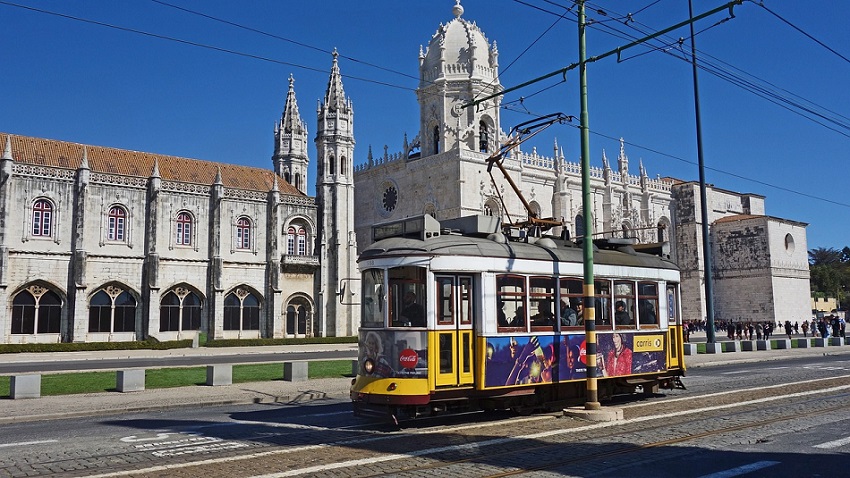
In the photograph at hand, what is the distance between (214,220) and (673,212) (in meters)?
49.8

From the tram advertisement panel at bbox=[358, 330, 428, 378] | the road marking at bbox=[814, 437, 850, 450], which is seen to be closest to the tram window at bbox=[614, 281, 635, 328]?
the road marking at bbox=[814, 437, 850, 450]

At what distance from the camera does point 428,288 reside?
455 inches

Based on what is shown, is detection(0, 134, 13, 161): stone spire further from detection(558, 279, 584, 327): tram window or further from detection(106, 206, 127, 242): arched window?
detection(558, 279, 584, 327): tram window

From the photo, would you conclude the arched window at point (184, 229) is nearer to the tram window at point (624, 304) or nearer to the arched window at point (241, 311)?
the arched window at point (241, 311)

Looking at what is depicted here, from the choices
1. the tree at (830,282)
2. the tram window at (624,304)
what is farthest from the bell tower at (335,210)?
the tree at (830,282)

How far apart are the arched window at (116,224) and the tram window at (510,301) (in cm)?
3688

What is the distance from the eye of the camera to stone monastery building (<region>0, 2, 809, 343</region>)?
4075cm

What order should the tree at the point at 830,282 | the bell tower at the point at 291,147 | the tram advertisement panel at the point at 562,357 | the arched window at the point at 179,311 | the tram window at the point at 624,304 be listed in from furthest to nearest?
1. the tree at the point at 830,282
2. the bell tower at the point at 291,147
3. the arched window at the point at 179,311
4. the tram window at the point at 624,304
5. the tram advertisement panel at the point at 562,357

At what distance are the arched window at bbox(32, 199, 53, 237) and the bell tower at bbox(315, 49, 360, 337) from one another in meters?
17.5

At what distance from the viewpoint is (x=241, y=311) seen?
46688mm

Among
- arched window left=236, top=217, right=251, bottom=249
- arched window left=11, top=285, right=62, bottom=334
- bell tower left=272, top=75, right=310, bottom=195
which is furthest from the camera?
bell tower left=272, top=75, right=310, bottom=195

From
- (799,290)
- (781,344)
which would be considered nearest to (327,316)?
(781,344)

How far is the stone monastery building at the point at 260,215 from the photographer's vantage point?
4075cm

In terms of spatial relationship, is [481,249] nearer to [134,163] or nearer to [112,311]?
[112,311]
